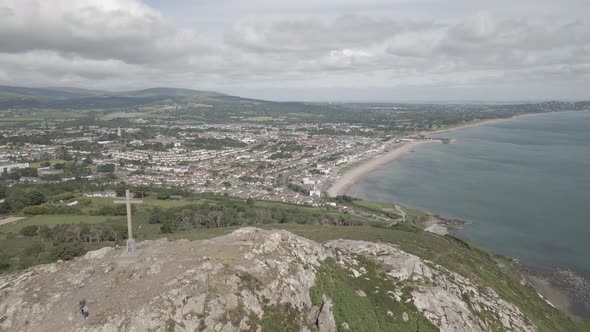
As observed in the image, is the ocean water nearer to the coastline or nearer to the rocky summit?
the coastline

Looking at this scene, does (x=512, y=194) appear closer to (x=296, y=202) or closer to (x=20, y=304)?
(x=296, y=202)

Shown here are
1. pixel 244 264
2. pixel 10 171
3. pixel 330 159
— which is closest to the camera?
pixel 244 264

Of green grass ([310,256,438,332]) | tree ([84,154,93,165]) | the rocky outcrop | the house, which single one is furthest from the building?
green grass ([310,256,438,332])

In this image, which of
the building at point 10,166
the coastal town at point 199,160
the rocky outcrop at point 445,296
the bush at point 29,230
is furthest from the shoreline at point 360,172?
the building at point 10,166

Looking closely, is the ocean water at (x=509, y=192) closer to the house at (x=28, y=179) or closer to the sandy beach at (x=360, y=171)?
the sandy beach at (x=360, y=171)

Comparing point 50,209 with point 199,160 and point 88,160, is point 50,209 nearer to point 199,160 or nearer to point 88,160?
point 88,160

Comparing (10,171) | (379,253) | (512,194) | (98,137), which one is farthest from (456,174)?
(98,137)

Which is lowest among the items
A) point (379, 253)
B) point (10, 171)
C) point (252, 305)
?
point (10, 171)
